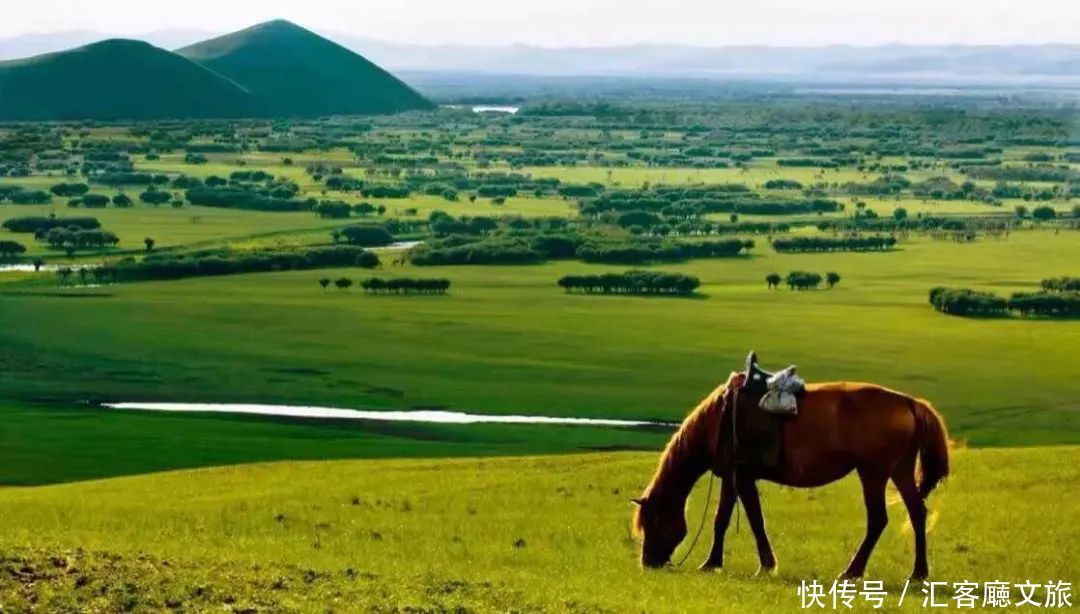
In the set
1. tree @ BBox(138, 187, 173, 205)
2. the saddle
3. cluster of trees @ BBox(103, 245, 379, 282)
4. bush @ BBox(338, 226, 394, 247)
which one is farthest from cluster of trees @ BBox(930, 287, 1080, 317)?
tree @ BBox(138, 187, 173, 205)

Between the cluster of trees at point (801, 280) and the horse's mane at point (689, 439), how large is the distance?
2644 inches

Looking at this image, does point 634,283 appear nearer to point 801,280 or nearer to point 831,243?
point 801,280

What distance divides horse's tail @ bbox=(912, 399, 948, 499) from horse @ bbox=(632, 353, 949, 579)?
0.01 metres

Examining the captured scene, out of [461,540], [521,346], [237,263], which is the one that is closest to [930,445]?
[461,540]

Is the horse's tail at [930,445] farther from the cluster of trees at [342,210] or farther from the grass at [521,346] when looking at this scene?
the cluster of trees at [342,210]

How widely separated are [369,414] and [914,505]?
36.7 meters

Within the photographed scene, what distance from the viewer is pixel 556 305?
76500mm

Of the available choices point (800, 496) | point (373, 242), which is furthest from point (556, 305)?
point (800, 496)

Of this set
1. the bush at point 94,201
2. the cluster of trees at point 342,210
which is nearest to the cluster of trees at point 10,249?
the bush at point 94,201

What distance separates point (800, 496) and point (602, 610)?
1102 cm

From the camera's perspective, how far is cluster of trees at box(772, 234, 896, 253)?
103 meters

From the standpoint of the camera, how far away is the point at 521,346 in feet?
212

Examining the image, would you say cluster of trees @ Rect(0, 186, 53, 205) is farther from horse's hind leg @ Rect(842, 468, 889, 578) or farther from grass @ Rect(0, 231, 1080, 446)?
horse's hind leg @ Rect(842, 468, 889, 578)

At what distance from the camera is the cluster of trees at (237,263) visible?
86750 mm
